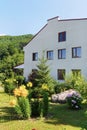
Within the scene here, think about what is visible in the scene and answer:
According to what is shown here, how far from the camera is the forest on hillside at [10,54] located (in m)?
56.2

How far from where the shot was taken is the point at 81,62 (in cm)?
3142

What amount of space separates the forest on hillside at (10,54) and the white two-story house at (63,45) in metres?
6.97

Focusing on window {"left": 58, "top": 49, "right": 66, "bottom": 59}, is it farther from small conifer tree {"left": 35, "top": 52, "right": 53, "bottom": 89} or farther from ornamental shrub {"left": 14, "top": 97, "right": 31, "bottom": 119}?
ornamental shrub {"left": 14, "top": 97, "right": 31, "bottom": 119}

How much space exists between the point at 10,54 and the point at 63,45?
41.5 metres

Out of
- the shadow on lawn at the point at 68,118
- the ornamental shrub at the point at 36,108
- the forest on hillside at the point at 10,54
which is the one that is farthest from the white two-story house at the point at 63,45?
the ornamental shrub at the point at 36,108

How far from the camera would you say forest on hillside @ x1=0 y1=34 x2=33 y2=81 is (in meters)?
56.2

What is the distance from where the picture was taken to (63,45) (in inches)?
1335

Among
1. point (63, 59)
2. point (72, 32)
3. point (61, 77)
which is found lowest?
point (61, 77)

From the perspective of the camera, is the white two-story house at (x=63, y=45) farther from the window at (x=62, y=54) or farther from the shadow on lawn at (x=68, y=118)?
the shadow on lawn at (x=68, y=118)

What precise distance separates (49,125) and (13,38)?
7945 cm

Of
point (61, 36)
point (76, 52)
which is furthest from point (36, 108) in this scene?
point (61, 36)

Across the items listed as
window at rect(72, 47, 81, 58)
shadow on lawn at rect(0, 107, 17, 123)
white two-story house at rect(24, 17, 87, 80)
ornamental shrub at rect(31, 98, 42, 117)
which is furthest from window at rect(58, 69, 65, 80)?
ornamental shrub at rect(31, 98, 42, 117)

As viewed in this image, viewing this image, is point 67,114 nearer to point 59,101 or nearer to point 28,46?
point 59,101

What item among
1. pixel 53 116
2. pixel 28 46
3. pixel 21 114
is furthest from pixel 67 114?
pixel 28 46
